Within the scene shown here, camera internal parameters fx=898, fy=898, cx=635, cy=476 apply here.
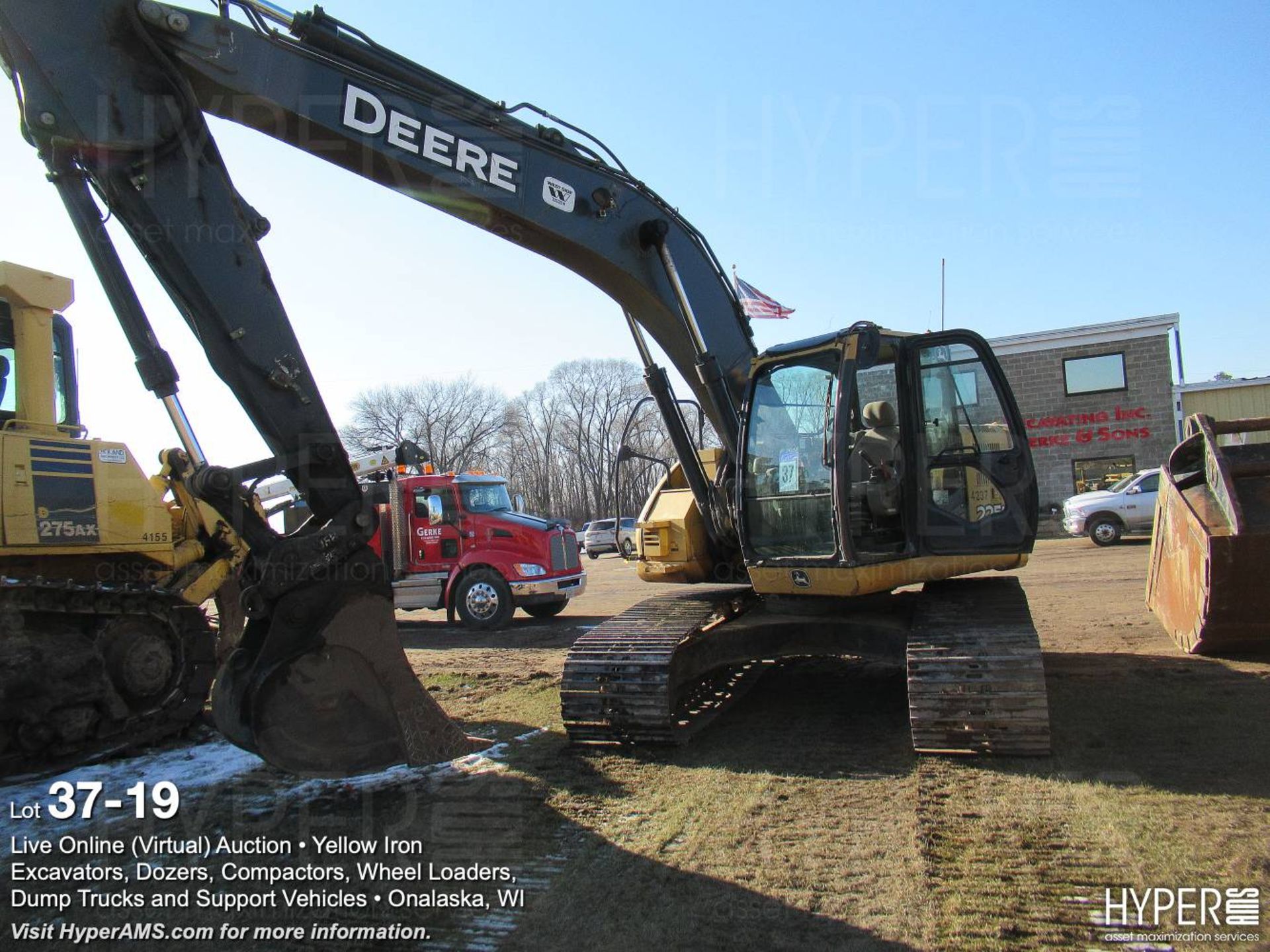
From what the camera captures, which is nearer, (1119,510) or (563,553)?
(563,553)

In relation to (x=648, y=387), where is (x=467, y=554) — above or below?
below

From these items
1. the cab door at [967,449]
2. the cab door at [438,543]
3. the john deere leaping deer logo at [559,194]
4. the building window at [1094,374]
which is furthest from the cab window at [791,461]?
the building window at [1094,374]

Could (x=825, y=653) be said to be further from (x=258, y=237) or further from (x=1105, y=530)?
(x=1105, y=530)

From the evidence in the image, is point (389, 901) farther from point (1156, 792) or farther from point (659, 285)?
point (659, 285)

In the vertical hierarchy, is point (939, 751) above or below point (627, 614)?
below

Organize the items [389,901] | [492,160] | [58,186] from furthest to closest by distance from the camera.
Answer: [492,160], [58,186], [389,901]

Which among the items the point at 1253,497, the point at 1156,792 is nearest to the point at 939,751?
the point at 1156,792

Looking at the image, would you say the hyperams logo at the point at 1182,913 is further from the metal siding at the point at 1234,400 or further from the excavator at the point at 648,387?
the metal siding at the point at 1234,400

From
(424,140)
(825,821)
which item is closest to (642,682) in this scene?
(825,821)

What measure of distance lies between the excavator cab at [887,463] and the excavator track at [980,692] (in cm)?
65

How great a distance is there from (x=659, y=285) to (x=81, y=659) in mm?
4373

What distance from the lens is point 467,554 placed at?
1261 cm

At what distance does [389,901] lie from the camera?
3.47m

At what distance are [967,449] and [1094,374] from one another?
2211 centimetres
